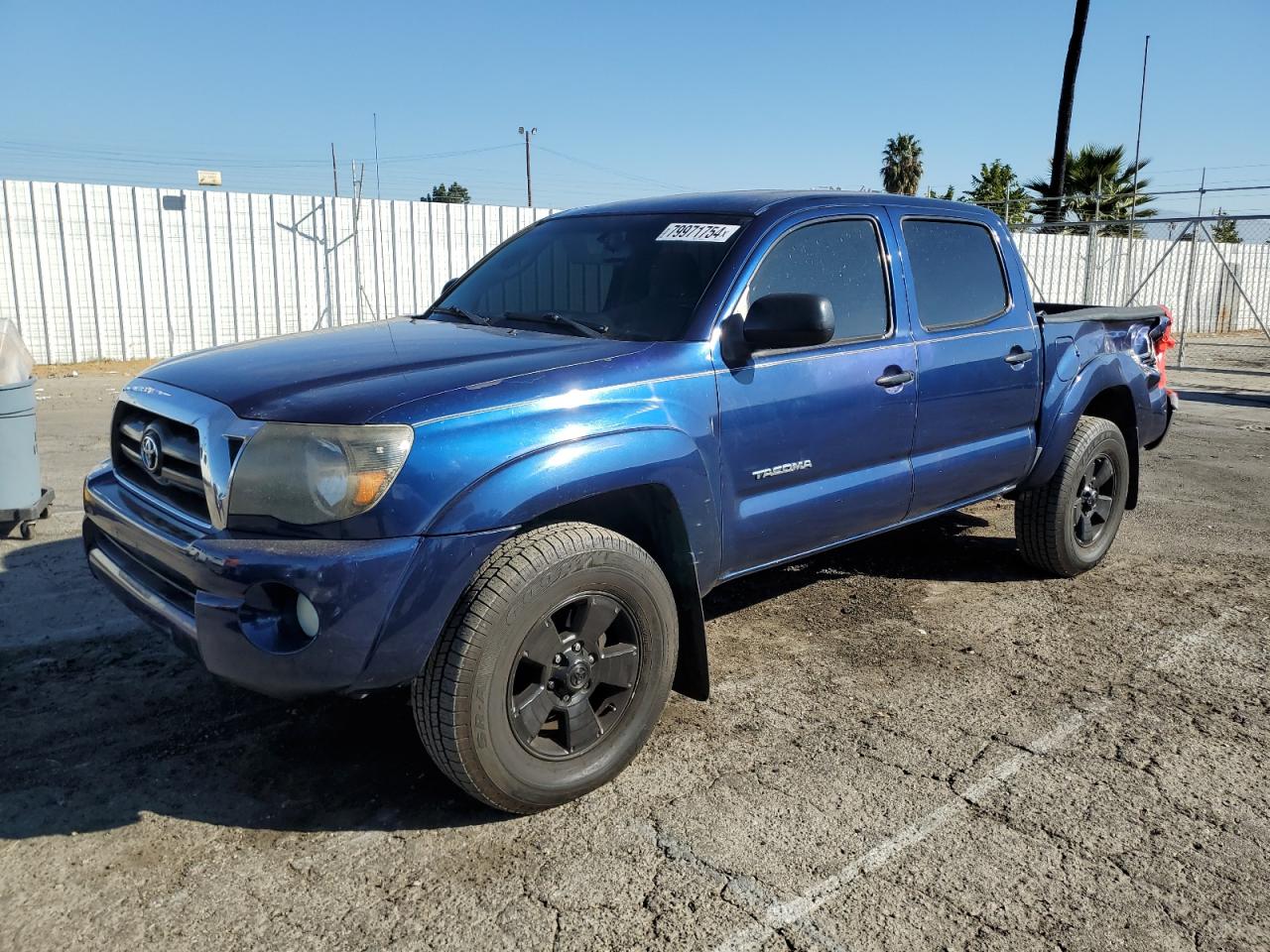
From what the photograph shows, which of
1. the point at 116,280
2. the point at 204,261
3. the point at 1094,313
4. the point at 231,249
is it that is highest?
the point at 231,249

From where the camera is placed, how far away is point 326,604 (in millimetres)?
2535

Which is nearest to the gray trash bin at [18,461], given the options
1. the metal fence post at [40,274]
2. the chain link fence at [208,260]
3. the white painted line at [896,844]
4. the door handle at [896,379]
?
the door handle at [896,379]

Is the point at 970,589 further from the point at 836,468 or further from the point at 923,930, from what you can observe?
the point at 923,930

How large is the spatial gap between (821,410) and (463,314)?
58.6 inches

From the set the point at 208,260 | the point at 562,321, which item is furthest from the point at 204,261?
the point at 562,321

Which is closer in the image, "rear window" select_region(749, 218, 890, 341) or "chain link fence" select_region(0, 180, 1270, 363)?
"rear window" select_region(749, 218, 890, 341)

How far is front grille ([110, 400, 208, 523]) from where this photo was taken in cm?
288

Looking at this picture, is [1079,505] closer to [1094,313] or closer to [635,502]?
[1094,313]

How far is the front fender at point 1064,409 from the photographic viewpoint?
4828 millimetres

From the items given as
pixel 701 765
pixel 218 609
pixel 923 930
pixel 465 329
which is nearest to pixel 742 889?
pixel 923 930

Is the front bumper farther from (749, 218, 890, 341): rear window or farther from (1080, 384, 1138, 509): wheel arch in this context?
(1080, 384, 1138, 509): wheel arch

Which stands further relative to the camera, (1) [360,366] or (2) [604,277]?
(2) [604,277]

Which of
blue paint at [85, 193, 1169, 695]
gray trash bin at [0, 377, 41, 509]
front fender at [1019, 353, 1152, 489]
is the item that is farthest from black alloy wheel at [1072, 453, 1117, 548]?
gray trash bin at [0, 377, 41, 509]

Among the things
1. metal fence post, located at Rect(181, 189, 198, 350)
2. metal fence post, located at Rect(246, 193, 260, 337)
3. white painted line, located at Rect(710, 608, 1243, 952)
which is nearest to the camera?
white painted line, located at Rect(710, 608, 1243, 952)
